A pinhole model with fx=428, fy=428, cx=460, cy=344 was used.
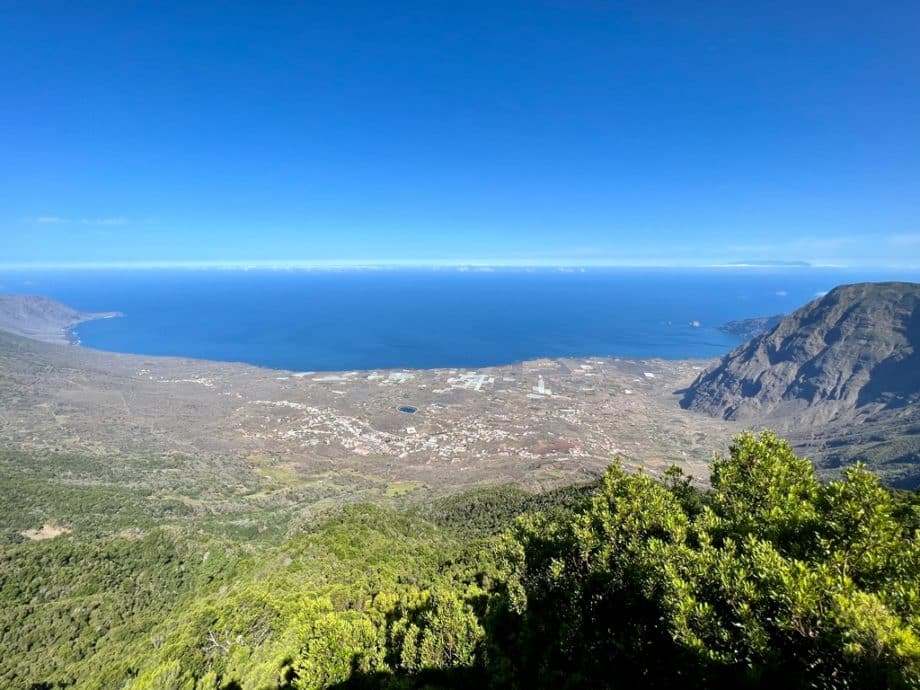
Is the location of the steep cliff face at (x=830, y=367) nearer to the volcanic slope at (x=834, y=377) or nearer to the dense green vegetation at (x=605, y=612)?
the volcanic slope at (x=834, y=377)

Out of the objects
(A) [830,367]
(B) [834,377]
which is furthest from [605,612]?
(A) [830,367]

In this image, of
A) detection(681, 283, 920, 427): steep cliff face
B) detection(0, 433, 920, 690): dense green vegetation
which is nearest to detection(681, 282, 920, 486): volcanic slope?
detection(681, 283, 920, 427): steep cliff face

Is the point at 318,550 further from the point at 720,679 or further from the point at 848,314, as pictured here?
the point at 848,314

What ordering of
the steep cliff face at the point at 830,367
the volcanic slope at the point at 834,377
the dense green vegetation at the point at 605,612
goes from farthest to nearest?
the steep cliff face at the point at 830,367, the volcanic slope at the point at 834,377, the dense green vegetation at the point at 605,612

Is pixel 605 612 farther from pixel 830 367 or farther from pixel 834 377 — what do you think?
pixel 830 367

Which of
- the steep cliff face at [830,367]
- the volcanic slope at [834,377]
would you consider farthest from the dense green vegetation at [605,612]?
the steep cliff face at [830,367]

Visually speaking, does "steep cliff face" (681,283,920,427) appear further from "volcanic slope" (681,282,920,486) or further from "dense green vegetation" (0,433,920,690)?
"dense green vegetation" (0,433,920,690)
